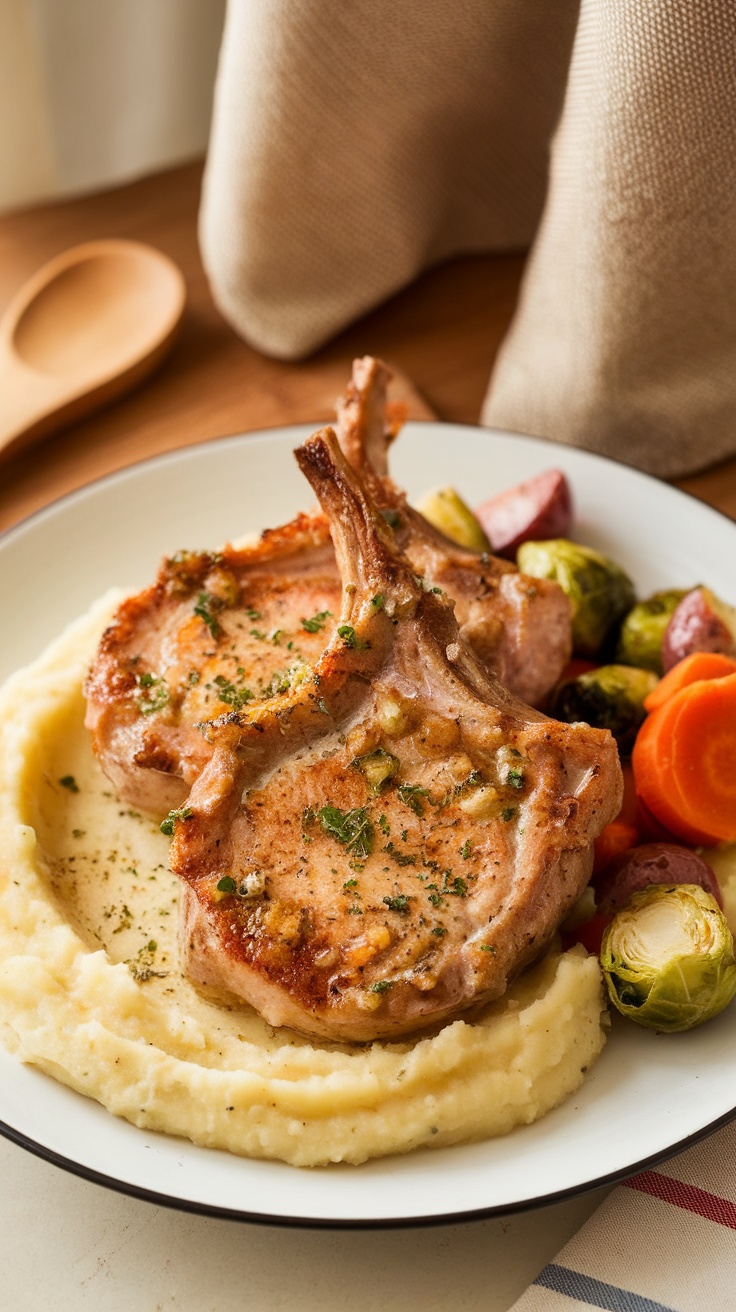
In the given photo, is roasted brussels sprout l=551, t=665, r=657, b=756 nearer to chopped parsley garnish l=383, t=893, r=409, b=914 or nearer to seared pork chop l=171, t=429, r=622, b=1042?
seared pork chop l=171, t=429, r=622, b=1042

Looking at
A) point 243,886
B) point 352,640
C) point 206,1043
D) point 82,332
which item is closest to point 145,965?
point 206,1043

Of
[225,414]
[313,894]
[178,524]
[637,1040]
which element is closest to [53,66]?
[225,414]

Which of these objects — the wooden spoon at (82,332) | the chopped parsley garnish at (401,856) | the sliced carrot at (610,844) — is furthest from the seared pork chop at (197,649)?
the wooden spoon at (82,332)

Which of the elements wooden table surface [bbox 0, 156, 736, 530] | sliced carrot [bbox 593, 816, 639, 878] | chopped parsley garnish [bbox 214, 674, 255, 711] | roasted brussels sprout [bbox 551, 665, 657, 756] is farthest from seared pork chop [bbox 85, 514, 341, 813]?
wooden table surface [bbox 0, 156, 736, 530]

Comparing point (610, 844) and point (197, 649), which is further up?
point (197, 649)

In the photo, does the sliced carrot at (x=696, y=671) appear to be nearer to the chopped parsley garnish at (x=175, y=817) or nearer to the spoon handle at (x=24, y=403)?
the chopped parsley garnish at (x=175, y=817)

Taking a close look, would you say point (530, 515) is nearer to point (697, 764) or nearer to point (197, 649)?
point (697, 764)

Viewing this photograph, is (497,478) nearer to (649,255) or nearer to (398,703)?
(649,255)
